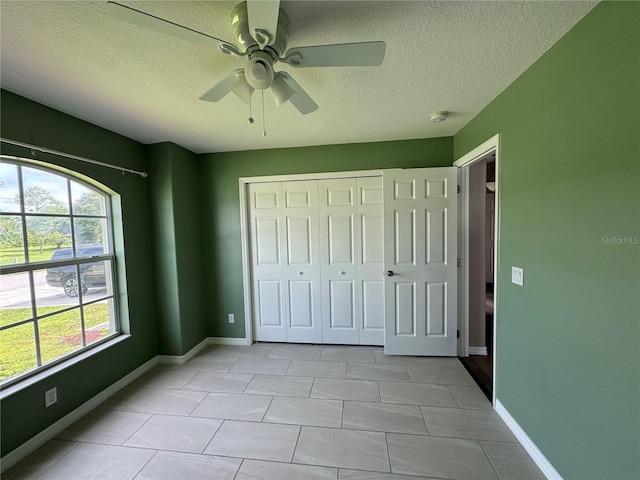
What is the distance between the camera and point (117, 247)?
7.93 feet

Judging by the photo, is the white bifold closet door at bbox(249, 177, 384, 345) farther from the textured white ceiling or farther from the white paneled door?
the textured white ceiling

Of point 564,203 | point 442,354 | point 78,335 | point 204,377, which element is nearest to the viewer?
point 564,203

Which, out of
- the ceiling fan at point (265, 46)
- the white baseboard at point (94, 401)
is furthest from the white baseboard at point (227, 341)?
the ceiling fan at point (265, 46)

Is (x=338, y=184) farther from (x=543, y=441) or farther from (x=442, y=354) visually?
(x=543, y=441)

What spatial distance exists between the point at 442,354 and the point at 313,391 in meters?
1.49

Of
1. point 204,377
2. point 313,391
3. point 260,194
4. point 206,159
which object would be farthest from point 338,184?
point 204,377

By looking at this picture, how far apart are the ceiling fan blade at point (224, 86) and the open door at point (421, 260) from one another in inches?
70.6

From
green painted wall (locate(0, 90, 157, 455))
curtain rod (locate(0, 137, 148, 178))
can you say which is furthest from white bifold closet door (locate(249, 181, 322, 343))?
curtain rod (locate(0, 137, 148, 178))

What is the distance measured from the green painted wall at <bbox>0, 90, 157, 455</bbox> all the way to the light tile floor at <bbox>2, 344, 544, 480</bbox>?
0.19 m

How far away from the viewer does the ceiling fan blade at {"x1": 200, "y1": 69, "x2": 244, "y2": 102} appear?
4.12ft

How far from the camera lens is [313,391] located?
86.9 inches

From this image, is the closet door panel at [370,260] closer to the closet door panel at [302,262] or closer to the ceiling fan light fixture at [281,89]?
the closet door panel at [302,262]

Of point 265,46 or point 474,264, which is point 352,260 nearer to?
point 474,264

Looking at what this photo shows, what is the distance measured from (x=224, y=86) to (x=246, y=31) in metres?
0.31
